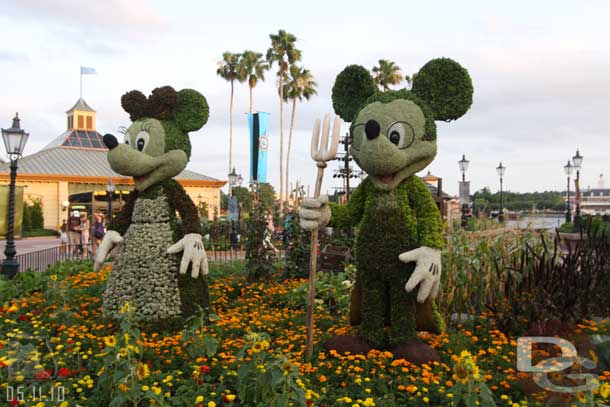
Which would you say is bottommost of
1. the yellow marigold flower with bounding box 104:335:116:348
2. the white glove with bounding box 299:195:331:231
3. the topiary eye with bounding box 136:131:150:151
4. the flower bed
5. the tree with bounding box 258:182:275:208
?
the flower bed

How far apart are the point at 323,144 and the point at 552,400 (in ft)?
8.07

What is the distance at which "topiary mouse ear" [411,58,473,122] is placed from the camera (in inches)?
172

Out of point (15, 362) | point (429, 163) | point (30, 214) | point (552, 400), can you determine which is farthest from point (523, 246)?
point (30, 214)

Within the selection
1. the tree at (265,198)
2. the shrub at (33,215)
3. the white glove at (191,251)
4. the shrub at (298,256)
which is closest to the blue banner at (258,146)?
the tree at (265,198)

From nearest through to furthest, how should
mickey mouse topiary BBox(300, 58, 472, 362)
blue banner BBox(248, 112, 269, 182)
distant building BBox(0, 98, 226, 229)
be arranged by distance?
mickey mouse topiary BBox(300, 58, 472, 362) → blue banner BBox(248, 112, 269, 182) → distant building BBox(0, 98, 226, 229)

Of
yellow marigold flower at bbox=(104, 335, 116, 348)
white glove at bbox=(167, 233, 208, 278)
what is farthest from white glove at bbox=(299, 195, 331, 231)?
yellow marigold flower at bbox=(104, 335, 116, 348)

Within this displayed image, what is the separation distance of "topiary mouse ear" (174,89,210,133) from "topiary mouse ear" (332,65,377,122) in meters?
1.59

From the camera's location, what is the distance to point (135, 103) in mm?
5496

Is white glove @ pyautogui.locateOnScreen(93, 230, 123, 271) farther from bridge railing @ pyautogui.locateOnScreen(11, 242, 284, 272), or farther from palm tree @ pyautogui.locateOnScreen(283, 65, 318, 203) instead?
palm tree @ pyautogui.locateOnScreen(283, 65, 318, 203)

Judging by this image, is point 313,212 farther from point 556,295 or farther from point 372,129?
point 556,295

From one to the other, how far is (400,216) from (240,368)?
1781mm

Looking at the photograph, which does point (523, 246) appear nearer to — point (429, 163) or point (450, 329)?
point (450, 329)

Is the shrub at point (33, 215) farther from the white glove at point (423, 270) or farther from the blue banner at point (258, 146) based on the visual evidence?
the white glove at point (423, 270)

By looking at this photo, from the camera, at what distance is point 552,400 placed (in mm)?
3029
